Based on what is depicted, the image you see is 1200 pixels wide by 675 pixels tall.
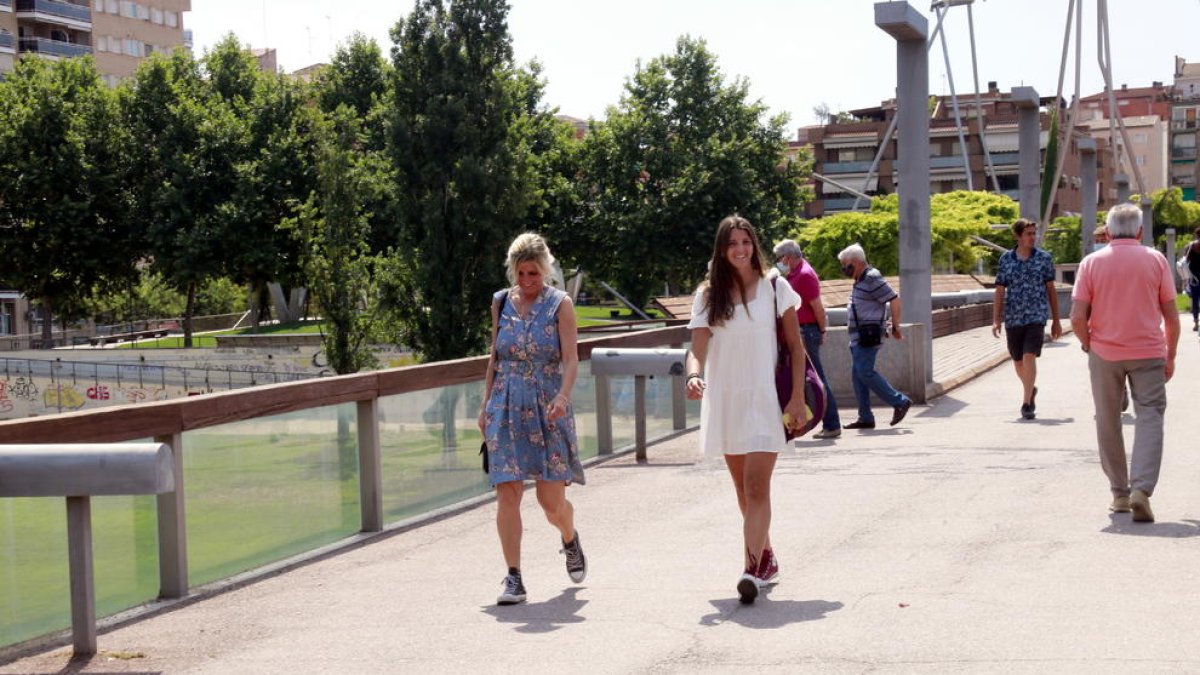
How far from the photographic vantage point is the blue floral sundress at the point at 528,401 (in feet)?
25.6

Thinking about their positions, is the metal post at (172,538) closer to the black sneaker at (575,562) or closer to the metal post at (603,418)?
the black sneaker at (575,562)

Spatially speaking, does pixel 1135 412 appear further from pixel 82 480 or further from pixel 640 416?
pixel 82 480

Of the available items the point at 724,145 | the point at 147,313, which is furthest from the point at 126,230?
the point at 147,313

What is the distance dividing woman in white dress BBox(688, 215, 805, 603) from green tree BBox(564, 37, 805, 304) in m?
62.1

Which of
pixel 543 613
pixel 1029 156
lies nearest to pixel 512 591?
pixel 543 613

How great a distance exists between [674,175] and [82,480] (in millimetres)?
67273

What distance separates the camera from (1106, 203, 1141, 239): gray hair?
936 cm

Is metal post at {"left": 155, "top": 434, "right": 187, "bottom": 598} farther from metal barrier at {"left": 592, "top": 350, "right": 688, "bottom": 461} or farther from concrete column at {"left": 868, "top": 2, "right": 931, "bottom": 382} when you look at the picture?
concrete column at {"left": 868, "top": 2, "right": 931, "bottom": 382}

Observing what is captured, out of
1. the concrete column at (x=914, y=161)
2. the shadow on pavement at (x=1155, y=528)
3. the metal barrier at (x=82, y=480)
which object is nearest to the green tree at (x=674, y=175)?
the concrete column at (x=914, y=161)

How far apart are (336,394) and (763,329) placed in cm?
326

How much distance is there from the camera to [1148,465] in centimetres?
927

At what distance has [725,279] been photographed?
7.55 metres

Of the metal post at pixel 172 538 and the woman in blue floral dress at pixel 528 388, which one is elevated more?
the woman in blue floral dress at pixel 528 388

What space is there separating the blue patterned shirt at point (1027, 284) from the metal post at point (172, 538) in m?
9.13
